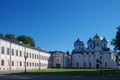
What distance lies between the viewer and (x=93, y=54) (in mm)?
118625

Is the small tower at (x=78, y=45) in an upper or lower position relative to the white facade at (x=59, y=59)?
upper

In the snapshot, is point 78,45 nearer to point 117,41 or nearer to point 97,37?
point 97,37

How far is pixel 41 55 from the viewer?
102 m

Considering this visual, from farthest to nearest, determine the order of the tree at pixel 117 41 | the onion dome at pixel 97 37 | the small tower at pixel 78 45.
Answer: the small tower at pixel 78 45 < the onion dome at pixel 97 37 < the tree at pixel 117 41

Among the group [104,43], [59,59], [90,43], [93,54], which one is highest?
[90,43]

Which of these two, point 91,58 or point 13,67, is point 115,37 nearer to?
point 13,67

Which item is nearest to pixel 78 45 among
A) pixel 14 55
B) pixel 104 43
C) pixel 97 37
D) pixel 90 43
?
pixel 90 43

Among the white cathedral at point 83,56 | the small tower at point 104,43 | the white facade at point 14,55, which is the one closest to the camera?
the white facade at point 14,55

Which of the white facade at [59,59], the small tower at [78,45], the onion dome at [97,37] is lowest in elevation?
the white facade at [59,59]

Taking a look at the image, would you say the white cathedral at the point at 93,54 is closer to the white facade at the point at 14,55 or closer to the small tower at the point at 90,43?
the small tower at the point at 90,43

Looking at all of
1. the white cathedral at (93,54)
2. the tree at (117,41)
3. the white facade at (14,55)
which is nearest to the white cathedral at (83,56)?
the white cathedral at (93,54)

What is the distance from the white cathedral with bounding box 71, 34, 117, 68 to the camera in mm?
115188

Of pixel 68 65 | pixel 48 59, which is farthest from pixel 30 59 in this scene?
pixel 68 65

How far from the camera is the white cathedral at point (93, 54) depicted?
4535 inches
